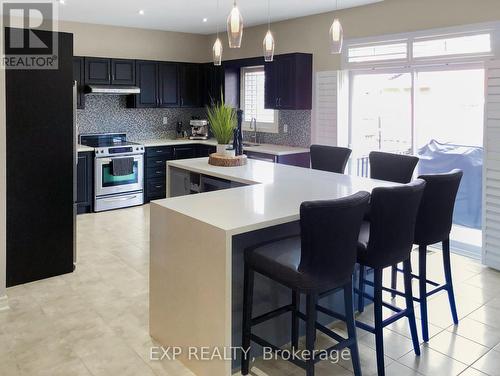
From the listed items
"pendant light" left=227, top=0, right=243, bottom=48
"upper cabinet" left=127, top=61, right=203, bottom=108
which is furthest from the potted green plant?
"upper cabinet" left=127, top=61, right=203, bottom=108

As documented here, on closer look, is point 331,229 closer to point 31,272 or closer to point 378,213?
point 378,213

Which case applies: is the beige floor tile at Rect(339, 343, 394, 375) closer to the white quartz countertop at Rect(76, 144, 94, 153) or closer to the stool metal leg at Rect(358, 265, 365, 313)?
the stool metal leg at Rect(358, 265, 365, 313)

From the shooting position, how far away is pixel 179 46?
791cm

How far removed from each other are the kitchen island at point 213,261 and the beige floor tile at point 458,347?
1024 millimetres

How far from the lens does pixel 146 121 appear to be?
773 cm

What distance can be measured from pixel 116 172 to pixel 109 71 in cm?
153

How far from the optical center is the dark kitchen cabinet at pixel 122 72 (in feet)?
22.8

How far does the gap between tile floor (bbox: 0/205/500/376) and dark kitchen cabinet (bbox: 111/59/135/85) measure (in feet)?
10.8

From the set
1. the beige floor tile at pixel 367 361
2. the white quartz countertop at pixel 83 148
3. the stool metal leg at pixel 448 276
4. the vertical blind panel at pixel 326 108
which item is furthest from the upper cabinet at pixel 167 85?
the beige floor tile at pixel 367 361

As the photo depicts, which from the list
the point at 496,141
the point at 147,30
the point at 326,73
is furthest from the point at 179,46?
the point at 496,141

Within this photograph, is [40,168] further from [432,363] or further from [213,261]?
[432,363]

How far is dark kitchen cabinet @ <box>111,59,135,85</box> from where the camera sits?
22.8 ft

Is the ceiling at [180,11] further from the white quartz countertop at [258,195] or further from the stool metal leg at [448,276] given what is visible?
the stool metal leg at [448,276]

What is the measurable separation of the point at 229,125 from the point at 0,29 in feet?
6.36
